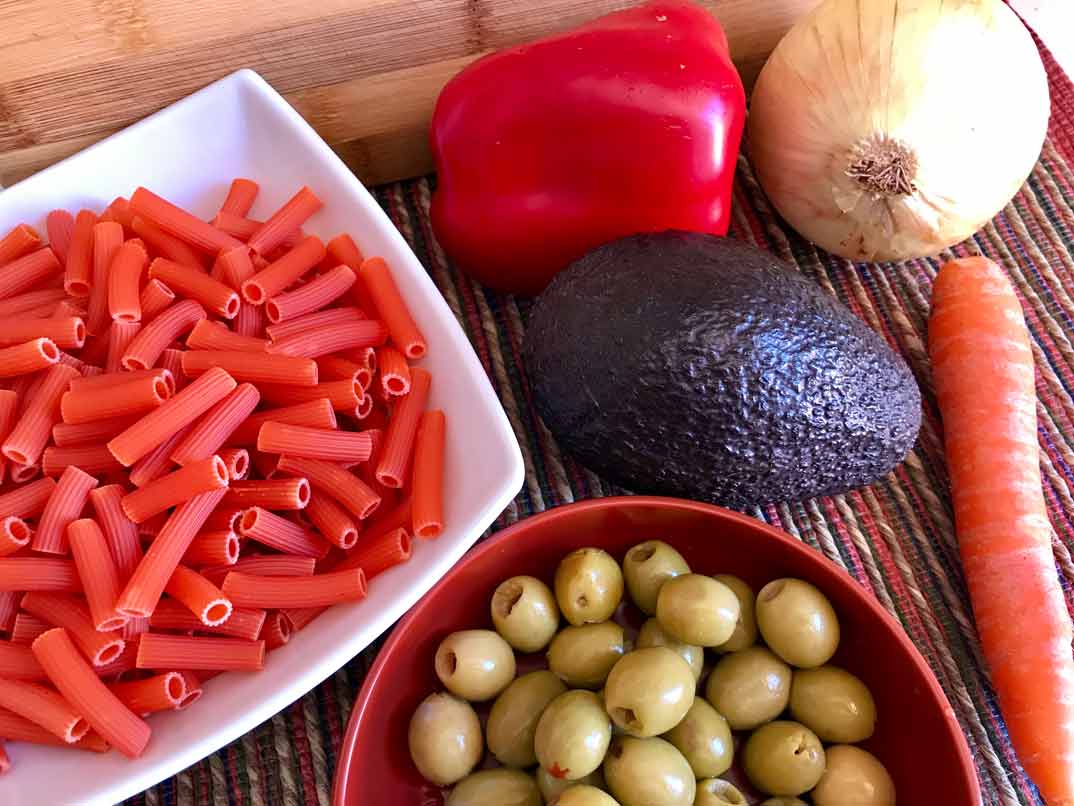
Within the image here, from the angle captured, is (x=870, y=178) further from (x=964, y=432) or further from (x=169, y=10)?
(x=169, y=10)

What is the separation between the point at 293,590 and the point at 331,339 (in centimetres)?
21

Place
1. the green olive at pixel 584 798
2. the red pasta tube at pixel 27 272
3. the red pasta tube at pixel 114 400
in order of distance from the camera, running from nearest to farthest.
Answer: the green olive at pixel 584 798
the red pasta tube at pixel 114 400
the red pasta tube at pixel 27 272

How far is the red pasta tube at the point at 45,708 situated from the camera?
593 mm

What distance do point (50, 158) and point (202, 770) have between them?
1.94 feet

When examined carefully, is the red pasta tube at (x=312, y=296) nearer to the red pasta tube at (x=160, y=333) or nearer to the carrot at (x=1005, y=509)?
the red pasta tube at (x=160, y=333)

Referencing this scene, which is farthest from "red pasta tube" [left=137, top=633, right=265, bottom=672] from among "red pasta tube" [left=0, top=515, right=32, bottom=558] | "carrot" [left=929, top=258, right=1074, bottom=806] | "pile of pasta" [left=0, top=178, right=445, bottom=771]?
"carrot" [left=929, top=258, right=1074, bottom=806]

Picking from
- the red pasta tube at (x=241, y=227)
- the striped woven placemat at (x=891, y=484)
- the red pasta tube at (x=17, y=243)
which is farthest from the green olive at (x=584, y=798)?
the red pasta tube at (x=17, y=243)

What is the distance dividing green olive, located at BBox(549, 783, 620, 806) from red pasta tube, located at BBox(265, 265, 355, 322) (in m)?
0.43

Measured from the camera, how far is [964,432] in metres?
0.84

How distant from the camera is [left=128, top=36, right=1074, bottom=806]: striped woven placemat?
713mm

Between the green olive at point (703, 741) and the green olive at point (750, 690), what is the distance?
0.06 feet

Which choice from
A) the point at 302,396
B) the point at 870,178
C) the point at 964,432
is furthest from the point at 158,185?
the point at 964,432

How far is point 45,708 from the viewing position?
1.96 feet

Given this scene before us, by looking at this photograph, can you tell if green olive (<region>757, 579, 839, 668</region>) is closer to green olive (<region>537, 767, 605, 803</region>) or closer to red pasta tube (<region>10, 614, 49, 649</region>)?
green olive (<region>537, 767, 605, 803</region>)
